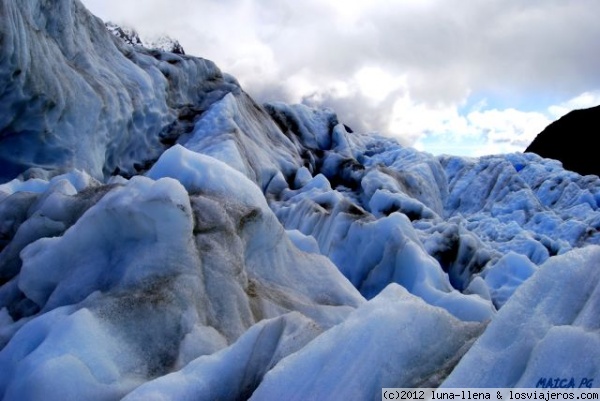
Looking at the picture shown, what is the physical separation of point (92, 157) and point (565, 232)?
25.1 m

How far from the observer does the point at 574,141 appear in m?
54.8

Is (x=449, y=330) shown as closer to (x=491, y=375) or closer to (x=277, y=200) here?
(x=491, y=375)

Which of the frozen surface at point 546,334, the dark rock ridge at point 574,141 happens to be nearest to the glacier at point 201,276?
the frozen surface at point 546,334

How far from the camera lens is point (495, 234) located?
88.8 ft

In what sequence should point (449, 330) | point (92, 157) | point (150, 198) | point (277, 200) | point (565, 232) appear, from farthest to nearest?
point (565, 232), point (277, 200), point (92, 157), point (150, 198), point (449, 330)

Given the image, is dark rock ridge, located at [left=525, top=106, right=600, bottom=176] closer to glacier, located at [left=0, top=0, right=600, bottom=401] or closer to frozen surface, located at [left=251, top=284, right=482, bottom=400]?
glacier, located at [left=0, top=0, right=600, bottom=401]

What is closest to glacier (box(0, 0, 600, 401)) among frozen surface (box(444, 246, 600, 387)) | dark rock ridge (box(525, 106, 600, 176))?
frozen surface (box(444, 246, 600, 387))

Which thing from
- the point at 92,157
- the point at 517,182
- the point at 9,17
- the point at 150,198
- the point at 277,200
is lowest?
the point at 517,182

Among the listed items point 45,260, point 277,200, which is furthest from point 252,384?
point 277,200

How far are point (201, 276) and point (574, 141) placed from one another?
5727cm

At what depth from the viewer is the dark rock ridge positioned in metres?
52.5

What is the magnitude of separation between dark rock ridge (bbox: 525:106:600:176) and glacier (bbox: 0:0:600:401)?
4215 centimetres

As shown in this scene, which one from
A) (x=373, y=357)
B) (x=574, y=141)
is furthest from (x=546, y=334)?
(x=574, y=141)

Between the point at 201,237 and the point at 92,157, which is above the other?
the point at 92,157
